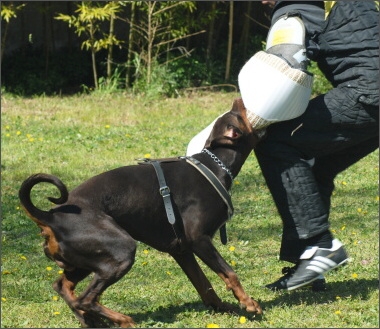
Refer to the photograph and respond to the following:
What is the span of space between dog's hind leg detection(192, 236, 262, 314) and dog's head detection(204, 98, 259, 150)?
2.21 ft

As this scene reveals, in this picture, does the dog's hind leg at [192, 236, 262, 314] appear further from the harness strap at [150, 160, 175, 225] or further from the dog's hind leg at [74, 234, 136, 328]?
the dog's hind leg at [74, 234, 136, 328]

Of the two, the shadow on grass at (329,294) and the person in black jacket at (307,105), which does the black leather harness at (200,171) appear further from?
the shadow on grass at (329,294)

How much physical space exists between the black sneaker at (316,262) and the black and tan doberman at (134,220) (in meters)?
0.53

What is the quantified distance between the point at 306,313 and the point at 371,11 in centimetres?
200

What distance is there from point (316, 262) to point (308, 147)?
2.50 ft

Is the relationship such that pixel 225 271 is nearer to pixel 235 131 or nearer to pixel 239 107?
pixel 235 131

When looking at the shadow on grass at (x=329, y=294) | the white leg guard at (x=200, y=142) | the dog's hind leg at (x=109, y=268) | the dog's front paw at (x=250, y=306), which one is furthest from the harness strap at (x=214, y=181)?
the shadow on grass at (x=329, y=294)

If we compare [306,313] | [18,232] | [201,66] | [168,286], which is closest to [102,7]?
[201,66]

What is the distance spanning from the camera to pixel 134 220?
17.4 ft

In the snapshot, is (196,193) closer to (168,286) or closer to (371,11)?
(168,286)

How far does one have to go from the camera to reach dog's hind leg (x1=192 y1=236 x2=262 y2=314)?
5293 millimetres

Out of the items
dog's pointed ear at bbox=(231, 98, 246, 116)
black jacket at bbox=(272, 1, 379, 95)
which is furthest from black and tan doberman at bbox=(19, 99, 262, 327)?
black jacket at bbox=(272, 1, 379, 95)

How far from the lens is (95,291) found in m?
5.09

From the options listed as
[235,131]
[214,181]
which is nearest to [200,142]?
[235,131]
